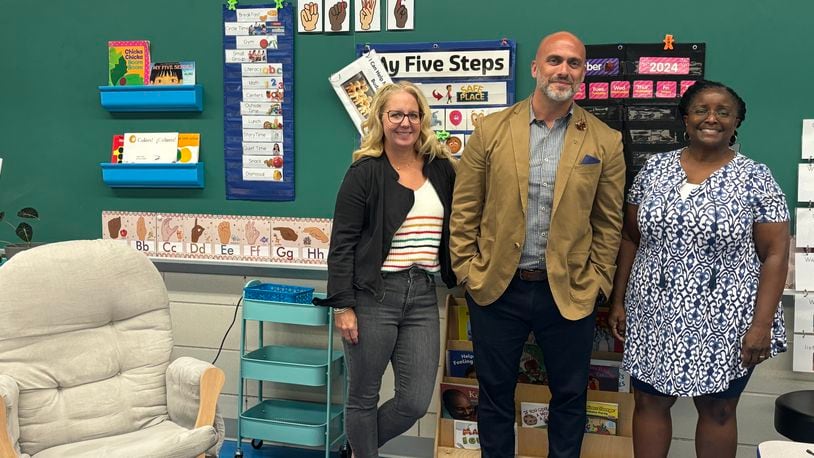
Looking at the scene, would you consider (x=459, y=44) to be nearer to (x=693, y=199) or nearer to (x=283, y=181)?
(x=283, y=181)

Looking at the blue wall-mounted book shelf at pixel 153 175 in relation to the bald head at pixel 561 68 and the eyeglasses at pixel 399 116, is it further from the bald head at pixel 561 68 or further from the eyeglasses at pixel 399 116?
the bald head at pixel 561 68

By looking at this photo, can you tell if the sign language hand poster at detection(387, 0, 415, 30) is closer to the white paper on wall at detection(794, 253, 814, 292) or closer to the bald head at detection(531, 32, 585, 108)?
the bald head at detection(531, 32, 585, 108)

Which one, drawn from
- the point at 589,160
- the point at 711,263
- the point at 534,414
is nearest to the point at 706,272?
the point at 711,263

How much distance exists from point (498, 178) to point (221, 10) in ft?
5.48

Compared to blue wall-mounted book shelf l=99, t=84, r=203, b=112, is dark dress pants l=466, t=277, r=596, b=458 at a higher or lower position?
lower

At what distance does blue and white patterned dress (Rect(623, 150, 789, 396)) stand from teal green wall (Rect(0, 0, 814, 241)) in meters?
0.68

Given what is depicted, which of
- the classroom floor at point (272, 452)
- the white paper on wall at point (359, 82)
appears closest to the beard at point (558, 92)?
the white paper on wall at point (359, 82)

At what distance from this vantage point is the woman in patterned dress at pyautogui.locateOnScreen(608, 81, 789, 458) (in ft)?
7.34

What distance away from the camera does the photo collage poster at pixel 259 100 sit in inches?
125

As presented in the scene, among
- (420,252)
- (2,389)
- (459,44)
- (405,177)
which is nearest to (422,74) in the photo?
(459,44)

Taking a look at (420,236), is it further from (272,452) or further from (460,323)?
Answer: (272,452)

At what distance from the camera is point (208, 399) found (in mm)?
2281

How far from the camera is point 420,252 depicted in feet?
7.99

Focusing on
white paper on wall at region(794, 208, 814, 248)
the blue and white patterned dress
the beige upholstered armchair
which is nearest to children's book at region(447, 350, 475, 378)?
the blue and white patterned dress
